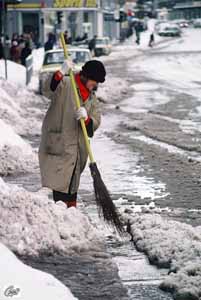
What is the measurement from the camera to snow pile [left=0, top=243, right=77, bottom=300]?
4984mm

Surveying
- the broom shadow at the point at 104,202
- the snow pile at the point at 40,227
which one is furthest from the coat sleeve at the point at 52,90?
the snow pile at the point at 40,227

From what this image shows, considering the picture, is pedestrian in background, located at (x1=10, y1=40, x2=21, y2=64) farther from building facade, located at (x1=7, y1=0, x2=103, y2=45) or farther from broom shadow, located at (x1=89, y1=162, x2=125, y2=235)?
broom shadow, located at (x1=89, y1=162, x2=125, y2=235)

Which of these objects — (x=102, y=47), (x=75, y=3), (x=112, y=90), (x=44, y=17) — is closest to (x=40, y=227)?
(x=112, y=90)

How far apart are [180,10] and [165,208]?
5282 inches

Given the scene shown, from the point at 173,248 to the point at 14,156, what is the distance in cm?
477

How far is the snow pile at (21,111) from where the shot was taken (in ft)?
48.7

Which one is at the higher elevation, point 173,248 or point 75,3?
point 173,248

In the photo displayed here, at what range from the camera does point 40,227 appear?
623 centimetres

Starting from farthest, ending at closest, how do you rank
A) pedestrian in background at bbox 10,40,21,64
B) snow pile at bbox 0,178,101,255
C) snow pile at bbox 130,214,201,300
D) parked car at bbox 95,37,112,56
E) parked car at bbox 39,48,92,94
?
1. parked car at bbox 95,37,112,56
2. pedestrian in background at bbox 10,40,21,64
3. parked car at bbox 39,48,92,94
4. snow pile at bbox 0,178,101,255
5. snow pile at bbox 130,214,201,300

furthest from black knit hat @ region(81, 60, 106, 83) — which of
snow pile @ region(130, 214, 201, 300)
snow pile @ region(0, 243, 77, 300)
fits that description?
snow pile @ region(0, 243, 77, 300)

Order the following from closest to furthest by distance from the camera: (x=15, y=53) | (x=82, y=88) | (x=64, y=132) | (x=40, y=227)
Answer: (x=40, y=227)
(x=64, y=132)
(x=82, y=88)
(x=15, y=53)

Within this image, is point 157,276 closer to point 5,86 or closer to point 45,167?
point 45,167

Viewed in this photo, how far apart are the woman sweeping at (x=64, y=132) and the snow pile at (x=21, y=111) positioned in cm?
774

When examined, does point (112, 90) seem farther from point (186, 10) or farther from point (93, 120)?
point (186, 10)
